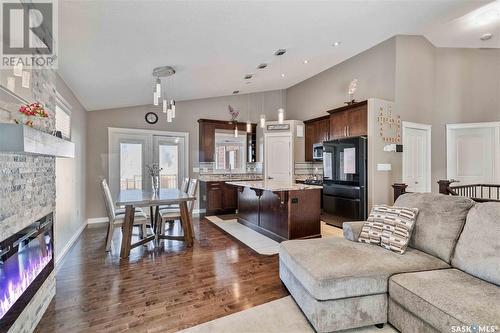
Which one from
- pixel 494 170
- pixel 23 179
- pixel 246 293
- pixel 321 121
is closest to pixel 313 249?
pixel 246 293

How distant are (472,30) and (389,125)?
229cm

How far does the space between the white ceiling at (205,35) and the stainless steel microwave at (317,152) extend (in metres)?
2.03

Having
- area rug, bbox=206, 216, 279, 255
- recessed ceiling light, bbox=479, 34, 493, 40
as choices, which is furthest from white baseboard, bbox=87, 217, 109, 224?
recessed ceiling light, bbox=479, 34, 493, 40

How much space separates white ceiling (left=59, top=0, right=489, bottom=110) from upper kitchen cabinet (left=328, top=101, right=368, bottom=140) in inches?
45.7

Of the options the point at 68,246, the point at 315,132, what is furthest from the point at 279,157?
the point at 68,246

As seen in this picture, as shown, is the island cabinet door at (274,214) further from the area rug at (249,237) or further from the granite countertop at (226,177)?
the granite countertop at (226,177)

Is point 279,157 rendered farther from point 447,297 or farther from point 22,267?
point 22,267

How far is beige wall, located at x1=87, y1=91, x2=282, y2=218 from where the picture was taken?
533 centimetres

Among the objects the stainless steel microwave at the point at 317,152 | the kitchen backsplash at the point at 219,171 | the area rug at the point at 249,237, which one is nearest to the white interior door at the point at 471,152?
the stainless steel microwave at the point at 317,152

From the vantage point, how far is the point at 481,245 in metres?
1.77

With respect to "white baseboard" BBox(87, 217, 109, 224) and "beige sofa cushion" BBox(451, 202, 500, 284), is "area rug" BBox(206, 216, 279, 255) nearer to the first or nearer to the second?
"beige sofa cushion" BBox(451, 202, 500, 284)

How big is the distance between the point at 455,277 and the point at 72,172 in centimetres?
501

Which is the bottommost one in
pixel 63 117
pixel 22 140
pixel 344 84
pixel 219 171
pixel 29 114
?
pixel 219 171

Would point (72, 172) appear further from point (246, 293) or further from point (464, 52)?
point (464, 52)
